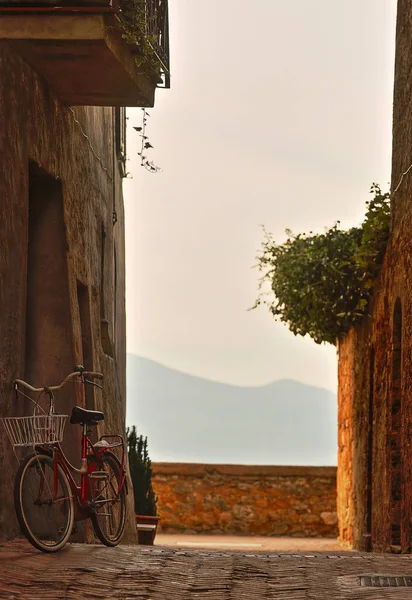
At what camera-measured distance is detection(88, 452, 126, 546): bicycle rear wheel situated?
8.44 meters

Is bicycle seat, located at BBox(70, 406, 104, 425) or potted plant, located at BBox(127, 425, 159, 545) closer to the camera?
bicycle seat, located at BBox(70, 406, 104, 425)

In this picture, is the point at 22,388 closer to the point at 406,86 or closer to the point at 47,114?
the point at 47,114

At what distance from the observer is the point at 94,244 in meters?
12.2

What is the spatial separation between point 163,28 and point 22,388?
151 inches

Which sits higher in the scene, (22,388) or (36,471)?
(22,388)

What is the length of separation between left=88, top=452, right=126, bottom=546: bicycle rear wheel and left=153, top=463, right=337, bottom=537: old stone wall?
11.4 metres

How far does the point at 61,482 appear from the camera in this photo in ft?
25.8

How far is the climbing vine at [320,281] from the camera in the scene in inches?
588

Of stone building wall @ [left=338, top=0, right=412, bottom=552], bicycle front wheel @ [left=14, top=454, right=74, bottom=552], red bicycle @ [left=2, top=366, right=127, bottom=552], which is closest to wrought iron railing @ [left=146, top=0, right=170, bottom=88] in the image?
stone building wall @ [left=338, top=0, right=412, bottom=552]

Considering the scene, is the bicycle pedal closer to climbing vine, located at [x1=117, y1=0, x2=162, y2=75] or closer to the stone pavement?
the stone pavement

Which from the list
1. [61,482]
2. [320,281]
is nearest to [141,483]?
[320,281]

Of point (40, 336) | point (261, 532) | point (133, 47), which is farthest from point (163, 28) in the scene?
point (261, 532)

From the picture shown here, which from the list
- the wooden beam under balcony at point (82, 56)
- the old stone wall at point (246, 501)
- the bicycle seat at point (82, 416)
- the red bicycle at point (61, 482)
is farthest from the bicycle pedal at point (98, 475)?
the old stone wall at point (246, 501)

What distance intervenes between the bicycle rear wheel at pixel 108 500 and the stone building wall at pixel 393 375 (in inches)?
113
